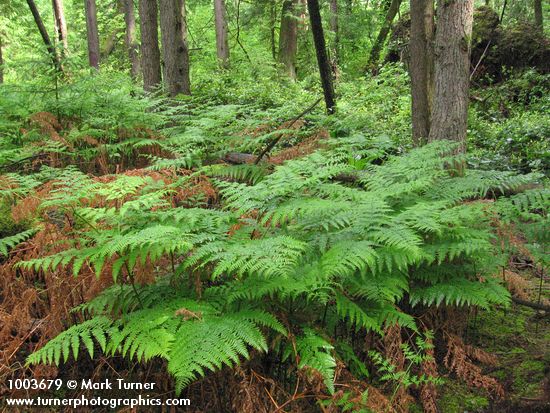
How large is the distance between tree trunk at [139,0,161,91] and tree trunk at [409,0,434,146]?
5403mm

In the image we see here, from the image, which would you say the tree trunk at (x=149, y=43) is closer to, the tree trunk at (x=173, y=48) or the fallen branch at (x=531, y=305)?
the tree trunk at (x=173, y=48)

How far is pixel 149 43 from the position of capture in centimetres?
997

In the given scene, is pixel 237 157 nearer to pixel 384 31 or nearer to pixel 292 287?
pixel 292 287

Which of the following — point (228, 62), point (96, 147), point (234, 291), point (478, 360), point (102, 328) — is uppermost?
point (228, 62)

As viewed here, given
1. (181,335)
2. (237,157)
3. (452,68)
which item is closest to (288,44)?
(237,157)

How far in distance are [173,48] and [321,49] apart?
356 centimetres

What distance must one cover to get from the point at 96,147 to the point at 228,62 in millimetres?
11452

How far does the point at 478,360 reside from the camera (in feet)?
10.4

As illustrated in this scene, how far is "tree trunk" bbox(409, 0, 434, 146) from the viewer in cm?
745

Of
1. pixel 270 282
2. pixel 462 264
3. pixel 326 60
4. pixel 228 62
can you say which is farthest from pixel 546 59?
pixel 270 282

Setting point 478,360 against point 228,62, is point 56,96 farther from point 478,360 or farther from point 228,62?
point 228,62

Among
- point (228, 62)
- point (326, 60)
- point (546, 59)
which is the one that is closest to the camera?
point (326, 60)

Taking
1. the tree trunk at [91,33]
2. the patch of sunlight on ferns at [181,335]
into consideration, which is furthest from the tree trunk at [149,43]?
the patch of sunlight on ferns at [181,335]

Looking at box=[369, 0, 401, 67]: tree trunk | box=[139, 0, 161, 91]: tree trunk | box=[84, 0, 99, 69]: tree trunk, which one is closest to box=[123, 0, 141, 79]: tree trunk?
box=[84, 0, 99, 69]: tree trunk
